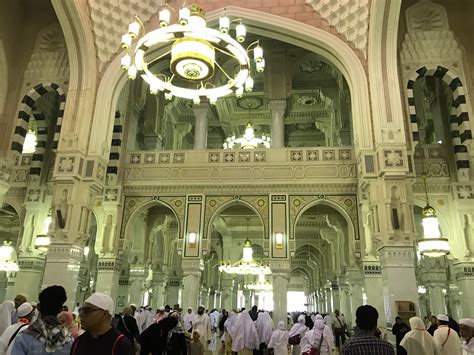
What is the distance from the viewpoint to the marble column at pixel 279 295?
350 inches

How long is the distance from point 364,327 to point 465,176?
27.2 ft

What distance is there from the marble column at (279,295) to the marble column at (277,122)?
11.2ft

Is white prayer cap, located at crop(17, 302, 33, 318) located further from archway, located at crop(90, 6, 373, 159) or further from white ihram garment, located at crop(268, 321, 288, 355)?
archway, located at crop(90, 6, 373, 159)

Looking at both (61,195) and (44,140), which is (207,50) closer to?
(61,195)

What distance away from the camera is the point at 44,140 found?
10859mm

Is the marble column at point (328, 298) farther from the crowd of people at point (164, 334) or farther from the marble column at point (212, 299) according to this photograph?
the crowd of people at point (164, 334)

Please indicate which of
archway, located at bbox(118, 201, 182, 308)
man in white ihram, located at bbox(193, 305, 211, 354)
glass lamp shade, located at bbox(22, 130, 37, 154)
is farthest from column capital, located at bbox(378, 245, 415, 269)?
glass lamp shade, located at bbox(22, 130, 37, 154)

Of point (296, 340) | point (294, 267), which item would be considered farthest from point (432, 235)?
point (294, 267)

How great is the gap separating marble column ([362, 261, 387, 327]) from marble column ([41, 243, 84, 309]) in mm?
6282

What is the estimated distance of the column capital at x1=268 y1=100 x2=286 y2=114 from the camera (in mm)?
10789

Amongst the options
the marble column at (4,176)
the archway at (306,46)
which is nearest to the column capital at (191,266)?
the archway at (306,46)

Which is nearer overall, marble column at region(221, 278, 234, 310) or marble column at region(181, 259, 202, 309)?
marble column at region(181, 259, 202, 309)

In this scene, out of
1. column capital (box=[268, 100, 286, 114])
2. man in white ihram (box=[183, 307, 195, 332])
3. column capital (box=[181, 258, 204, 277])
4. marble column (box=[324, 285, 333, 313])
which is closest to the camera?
man in white ihram (box=[183, 307, 195, 332])

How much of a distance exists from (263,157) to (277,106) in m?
1.68
